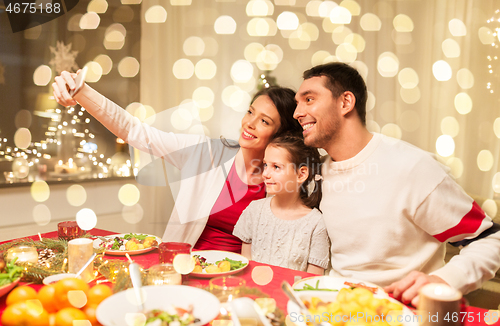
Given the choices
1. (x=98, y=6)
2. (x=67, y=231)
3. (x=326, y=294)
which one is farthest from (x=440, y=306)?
(x=98, y=6)

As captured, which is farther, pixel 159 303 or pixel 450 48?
pixel 450 48

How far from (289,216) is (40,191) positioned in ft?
5.47

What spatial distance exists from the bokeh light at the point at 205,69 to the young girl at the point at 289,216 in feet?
5.11

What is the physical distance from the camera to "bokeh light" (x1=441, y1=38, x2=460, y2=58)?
2363 millimetres

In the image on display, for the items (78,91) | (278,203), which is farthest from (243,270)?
(78,91)

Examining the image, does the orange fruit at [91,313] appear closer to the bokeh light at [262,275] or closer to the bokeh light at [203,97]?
the bokeh light at [262,275]

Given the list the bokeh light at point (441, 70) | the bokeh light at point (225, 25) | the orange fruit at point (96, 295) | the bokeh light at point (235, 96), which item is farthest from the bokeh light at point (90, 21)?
the bokeh light at point (441, 70)

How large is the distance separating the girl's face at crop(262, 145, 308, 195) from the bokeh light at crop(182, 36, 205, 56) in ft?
5.48

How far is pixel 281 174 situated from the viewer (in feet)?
5.01

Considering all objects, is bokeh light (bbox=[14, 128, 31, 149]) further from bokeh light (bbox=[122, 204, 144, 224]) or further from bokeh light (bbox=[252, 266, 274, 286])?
bokeh light (bbox=[252, 266, 274, 286])

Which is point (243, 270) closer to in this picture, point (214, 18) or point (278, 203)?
point (278, 203)

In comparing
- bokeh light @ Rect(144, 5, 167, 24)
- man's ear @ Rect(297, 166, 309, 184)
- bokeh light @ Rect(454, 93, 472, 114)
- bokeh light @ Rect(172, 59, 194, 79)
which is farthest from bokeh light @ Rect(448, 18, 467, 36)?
bokeh light @ Rect(144, 5, 167, 24)

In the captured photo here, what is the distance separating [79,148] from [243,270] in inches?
74.1

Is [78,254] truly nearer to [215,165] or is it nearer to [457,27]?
[215,165]
